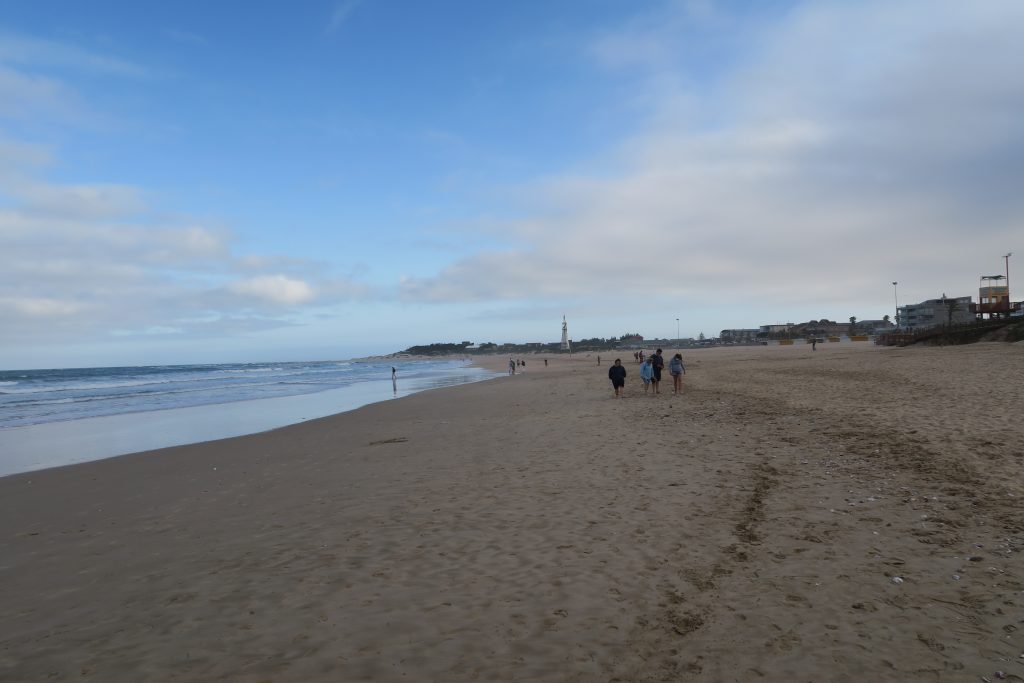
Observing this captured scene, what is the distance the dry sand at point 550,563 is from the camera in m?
3.92

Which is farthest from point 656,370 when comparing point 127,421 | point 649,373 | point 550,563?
point 127,421

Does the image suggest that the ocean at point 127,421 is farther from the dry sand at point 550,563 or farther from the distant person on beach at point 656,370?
the distant person on beach at point 656,370

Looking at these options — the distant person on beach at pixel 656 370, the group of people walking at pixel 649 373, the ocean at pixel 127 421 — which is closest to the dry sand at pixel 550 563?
the ocean at pixel 127 421

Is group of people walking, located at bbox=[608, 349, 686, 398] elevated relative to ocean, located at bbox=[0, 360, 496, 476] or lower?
elevated

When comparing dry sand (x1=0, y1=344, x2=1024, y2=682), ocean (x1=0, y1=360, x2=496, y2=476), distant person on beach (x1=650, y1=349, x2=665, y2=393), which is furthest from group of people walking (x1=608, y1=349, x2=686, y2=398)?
ocean (x1=0, y1=360, x2=496, y2=476)

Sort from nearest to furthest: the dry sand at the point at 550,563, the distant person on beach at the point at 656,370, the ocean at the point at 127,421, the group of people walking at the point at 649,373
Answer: the dry sand at the point at 550,563
the ocean at the point at 127,421
the group of people walking at the point at 649,373
the distant person on beach at the point at 656,370

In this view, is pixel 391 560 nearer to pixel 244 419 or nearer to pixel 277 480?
pixel 277 480

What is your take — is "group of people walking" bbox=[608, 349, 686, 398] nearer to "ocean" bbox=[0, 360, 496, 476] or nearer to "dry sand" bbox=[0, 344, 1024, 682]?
"dry sand" bbox=[0, 344, 1024, 682]

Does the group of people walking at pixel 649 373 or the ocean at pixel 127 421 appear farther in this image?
the group of people walking at pixel 649 373

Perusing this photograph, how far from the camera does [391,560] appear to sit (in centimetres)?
580

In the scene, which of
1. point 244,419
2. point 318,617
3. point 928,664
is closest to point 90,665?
point 318,617

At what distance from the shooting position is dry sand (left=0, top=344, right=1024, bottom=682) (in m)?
3.92

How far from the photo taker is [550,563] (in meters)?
5.53

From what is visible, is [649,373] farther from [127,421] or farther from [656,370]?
[127,421]
